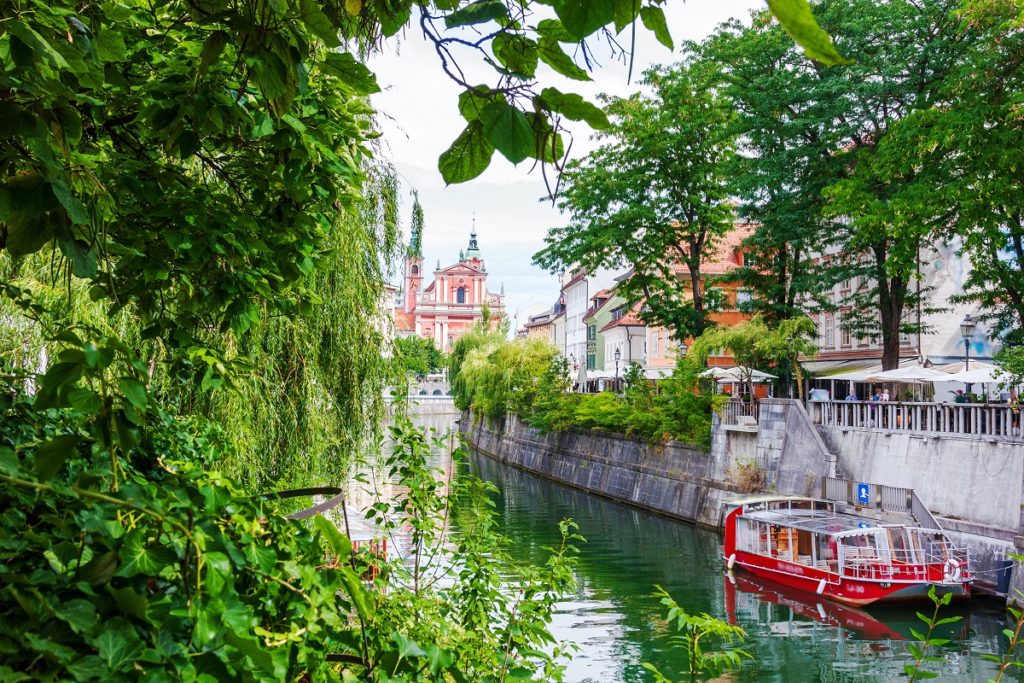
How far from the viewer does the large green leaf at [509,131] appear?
136 centimetres

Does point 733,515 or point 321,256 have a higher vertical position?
point 321,256

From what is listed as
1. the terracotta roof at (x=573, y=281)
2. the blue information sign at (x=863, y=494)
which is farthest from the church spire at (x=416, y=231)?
the terracotta roof at (x=573, y=281)

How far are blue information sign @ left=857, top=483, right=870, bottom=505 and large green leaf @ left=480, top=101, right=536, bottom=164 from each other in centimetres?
1950

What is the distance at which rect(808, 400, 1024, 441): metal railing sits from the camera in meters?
16.8

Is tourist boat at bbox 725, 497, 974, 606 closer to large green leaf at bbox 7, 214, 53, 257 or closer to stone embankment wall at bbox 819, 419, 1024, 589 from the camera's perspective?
stone embankment wall at bbox 819, 419, 1024, 589

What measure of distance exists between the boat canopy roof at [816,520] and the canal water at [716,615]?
50.3 inches

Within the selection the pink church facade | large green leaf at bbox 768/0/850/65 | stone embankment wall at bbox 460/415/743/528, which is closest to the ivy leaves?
large green leaf at bbox 768/0/850/65

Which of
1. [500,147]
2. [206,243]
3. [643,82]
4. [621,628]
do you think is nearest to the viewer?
[500,147]

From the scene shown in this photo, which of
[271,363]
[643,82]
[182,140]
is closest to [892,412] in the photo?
[643,82]

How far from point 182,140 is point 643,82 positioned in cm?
2642

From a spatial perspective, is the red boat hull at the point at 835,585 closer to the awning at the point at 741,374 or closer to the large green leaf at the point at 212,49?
the awning at the point at 741,374

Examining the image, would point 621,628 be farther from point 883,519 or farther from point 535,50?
point 535,50

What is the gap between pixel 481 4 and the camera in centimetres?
146

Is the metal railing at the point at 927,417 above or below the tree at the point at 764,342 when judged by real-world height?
below
